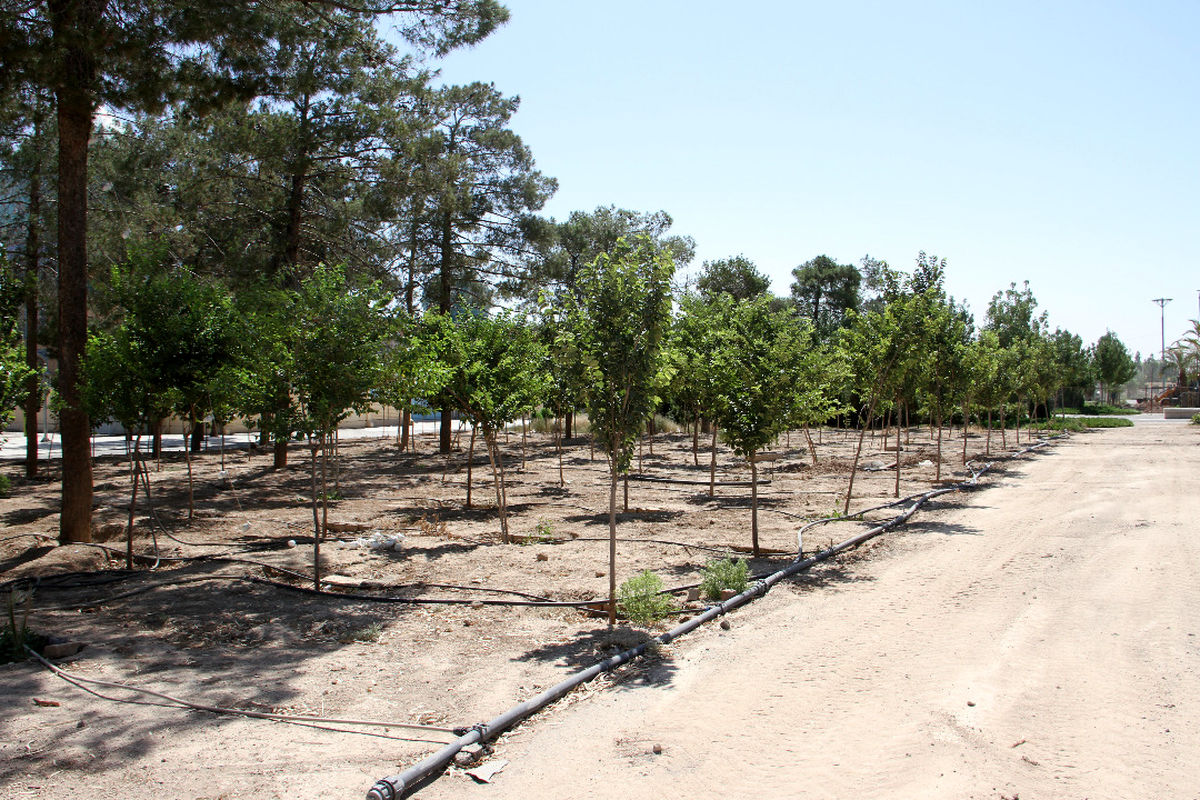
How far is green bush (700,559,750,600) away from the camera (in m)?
9.43

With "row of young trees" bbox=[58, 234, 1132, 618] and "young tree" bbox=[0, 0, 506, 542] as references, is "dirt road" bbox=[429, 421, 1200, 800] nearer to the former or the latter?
"row of young trees" bbox=[58, 234, 1132, 618]

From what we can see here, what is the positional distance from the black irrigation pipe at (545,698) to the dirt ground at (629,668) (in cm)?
14

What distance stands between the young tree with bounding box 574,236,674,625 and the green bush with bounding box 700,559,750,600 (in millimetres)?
1662

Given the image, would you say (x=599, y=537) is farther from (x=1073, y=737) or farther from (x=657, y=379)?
(x=1073, y=737)

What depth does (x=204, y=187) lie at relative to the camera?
19.6m

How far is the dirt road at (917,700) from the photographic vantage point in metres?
4.84

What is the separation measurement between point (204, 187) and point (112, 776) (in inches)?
724

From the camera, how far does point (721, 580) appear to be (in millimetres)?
9484

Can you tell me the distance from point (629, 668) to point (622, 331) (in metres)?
3.54

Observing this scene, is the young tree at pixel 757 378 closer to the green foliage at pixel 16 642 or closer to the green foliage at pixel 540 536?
the green foliage at pixel 540 536

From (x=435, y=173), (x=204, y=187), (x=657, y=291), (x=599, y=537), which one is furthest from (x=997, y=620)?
(x=204, y=187)

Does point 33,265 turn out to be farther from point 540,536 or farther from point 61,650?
point 61,650

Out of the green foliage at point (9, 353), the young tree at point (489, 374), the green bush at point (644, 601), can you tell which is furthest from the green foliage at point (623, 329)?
the green foliage at point (9, 353)

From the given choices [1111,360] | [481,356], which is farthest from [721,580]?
[1111,360]
